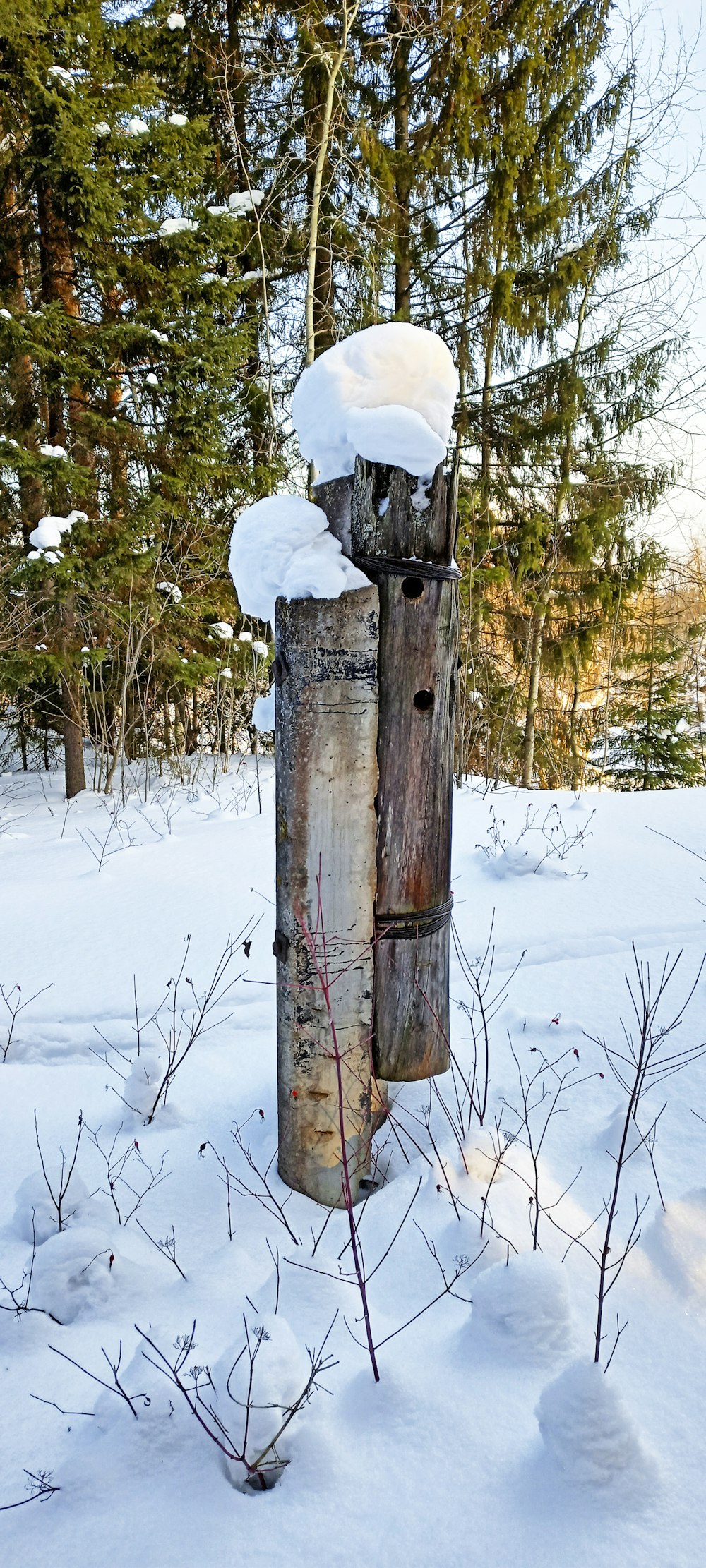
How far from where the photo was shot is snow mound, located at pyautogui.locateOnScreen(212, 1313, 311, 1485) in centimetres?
125


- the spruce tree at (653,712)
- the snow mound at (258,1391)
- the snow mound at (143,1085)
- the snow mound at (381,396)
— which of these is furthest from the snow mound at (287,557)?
the spruce tree at (653,712)

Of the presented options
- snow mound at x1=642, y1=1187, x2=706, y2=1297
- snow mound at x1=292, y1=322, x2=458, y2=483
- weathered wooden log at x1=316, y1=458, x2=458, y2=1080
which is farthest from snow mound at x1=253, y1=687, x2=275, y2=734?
snow mound at x1=642, y1=1187, x2=706, y2=1297

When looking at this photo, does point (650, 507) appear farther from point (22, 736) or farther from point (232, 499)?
point (22, 736)

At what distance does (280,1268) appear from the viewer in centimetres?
175

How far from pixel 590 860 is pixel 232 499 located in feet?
23.2

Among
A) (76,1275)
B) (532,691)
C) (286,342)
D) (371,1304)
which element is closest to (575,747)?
(532,691)

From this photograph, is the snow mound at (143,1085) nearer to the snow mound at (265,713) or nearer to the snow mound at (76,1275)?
the snow mound at (76,1275)

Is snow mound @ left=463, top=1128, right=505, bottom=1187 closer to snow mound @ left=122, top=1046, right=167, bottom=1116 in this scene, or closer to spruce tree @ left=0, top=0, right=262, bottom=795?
snow mound @ left=122, top=1046, right=167, bottom=1116

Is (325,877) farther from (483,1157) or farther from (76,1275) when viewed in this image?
(76,1275)

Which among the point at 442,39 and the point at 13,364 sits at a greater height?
the point at 442,39

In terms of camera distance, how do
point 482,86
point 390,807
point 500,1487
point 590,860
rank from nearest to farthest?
point 500,1487
point 390,807
point 590,860
point 482,86

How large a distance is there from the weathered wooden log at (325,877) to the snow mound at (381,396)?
332mm

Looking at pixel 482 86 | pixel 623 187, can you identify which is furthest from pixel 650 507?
pixel 482 86

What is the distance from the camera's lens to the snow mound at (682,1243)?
164cm
